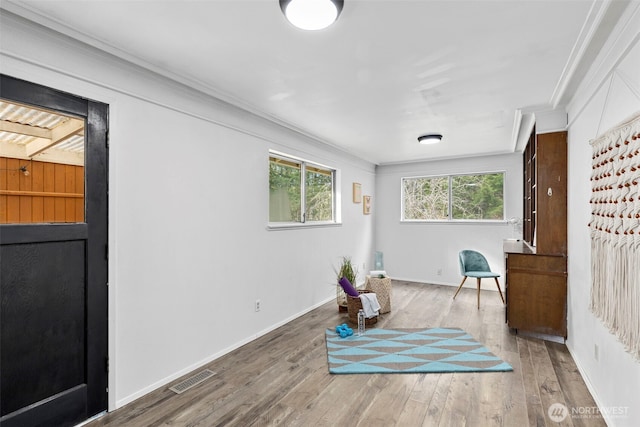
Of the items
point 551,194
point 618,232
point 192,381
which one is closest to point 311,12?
point 618,232

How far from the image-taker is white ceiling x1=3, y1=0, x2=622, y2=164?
1754 mm

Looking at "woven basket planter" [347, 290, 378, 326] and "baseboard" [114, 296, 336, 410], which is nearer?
"baseboard" [114, 296, 336, 410]

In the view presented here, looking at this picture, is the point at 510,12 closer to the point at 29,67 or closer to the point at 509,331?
the point at 29,67

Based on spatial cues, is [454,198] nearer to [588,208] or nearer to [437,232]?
[437,232]

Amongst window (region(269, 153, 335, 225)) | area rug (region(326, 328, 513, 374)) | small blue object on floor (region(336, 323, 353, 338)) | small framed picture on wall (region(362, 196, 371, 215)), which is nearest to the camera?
area rug (region(326, 328, 513, 374))

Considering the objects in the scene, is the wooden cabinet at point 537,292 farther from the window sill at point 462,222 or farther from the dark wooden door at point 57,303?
the dark wooden door at point 57,303

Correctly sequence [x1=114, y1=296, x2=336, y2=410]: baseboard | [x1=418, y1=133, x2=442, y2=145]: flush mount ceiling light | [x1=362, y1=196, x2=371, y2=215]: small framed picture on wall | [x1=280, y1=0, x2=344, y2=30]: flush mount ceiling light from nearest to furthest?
[x1=280, y1=0, x2=344, y2=30]: flush mount ceiling light < [x1=114, y1=296, x2=336, y2=410]: baseboard < [x1=418, y1=133, x2=442, y2=145]: flush mount ceiling light < [x1=362, y1=196, x2=371, y2=215]: small framed picture on wall

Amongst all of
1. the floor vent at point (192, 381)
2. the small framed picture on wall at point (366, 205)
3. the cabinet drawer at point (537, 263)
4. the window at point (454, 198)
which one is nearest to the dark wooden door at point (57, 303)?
the floor vent at point (192, 381)

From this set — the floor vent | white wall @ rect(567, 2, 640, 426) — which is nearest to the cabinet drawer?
white wall @ rect(567, 2, 640, 426)

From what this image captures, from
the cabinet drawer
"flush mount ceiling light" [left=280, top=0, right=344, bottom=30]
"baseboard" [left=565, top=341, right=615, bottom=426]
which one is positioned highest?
"flush mount ceiling light" [left=280, top=0, right=344, bottom=30]

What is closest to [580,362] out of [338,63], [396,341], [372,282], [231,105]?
[396,341]

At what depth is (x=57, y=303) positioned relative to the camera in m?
2.01

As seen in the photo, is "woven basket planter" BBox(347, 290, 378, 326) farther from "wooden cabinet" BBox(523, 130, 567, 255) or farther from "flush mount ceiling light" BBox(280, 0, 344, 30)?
"flush mount ceiling light" BBox(280, 0, 344, 30)

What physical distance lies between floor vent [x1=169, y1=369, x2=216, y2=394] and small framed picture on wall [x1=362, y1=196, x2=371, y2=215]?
4128mm
